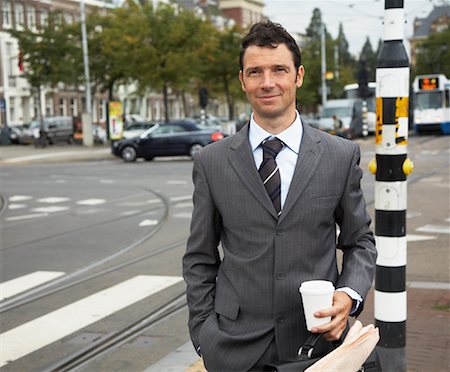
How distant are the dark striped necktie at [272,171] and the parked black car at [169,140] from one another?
24.4m

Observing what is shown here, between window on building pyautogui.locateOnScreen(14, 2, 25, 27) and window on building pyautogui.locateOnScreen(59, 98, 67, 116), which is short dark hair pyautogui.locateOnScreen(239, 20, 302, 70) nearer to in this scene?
window on building pyautogui.locateOnScreen(14, 2, 25, 27)

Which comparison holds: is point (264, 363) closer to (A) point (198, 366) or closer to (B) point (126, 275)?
(A) point (198, 366)

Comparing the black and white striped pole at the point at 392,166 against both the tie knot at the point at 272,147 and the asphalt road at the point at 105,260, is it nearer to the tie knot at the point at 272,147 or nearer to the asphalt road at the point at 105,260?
the tie knot at the point at 272,147

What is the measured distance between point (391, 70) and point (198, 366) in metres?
2.32

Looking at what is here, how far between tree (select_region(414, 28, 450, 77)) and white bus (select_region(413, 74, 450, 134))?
26964 millimetres

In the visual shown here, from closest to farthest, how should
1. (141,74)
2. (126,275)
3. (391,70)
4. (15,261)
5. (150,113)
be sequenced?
(391,70) < (126,275) < (15,261) < (141,74) < (150,113)

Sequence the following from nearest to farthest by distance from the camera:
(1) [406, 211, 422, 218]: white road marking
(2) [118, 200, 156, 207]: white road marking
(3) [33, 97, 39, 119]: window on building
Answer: (1) [406, 211, 422, 218]: white road marking
(2) [118, 200, 156, 207]: white road marking
(3) [33, 97, 39, 119]: window on building

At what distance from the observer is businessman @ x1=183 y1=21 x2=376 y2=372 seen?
2.48 metres

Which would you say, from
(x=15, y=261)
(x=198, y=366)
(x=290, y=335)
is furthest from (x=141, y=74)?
(x=290, y=335)

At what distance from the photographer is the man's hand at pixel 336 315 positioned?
232 centimetres

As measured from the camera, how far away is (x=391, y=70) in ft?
13.7

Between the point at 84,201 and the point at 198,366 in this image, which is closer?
the point at 198,366

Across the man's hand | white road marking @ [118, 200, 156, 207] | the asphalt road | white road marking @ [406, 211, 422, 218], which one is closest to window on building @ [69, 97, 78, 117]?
the asphalt road

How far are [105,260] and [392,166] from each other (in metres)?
5.39
